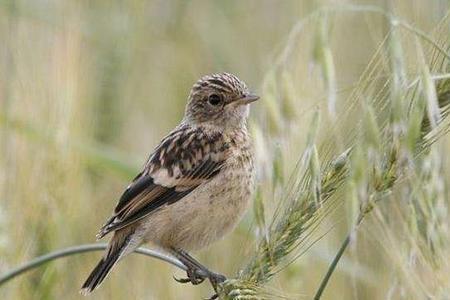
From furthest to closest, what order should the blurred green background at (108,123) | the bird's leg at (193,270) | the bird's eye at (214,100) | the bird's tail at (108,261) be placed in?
1. the bird's eye at (214,100)
2. the bird's leg at (193,270)
3. the bird's tail at (108,261)
4. the blurred green background at (108,123)

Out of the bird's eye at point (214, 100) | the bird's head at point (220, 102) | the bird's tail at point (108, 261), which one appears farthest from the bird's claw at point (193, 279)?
the bird's eye at point (214, 100)

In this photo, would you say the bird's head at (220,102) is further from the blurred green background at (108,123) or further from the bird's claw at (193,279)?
the bird's claw at (193,279)

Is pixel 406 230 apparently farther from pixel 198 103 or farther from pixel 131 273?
pixel 198 103

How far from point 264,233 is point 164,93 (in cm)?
334

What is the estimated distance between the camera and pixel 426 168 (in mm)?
2510

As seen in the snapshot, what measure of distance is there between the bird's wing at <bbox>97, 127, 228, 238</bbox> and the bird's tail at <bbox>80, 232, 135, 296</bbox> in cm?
9

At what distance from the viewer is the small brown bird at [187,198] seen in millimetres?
3947

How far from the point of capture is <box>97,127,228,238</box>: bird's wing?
13.0 ft

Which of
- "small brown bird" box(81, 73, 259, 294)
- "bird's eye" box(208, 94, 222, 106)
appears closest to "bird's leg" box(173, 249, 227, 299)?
"small brown bird" box(81, 73, 259, 294)

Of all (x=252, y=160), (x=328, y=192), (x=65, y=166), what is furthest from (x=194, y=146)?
(x=328, y=192)

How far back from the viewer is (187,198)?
13.5 feet

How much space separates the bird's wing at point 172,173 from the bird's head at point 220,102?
0.15m

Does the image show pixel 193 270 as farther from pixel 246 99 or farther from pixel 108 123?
pixel 108 123

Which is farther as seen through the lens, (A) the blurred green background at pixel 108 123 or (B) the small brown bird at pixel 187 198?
(B) the small brown bird at pixel 187 198
